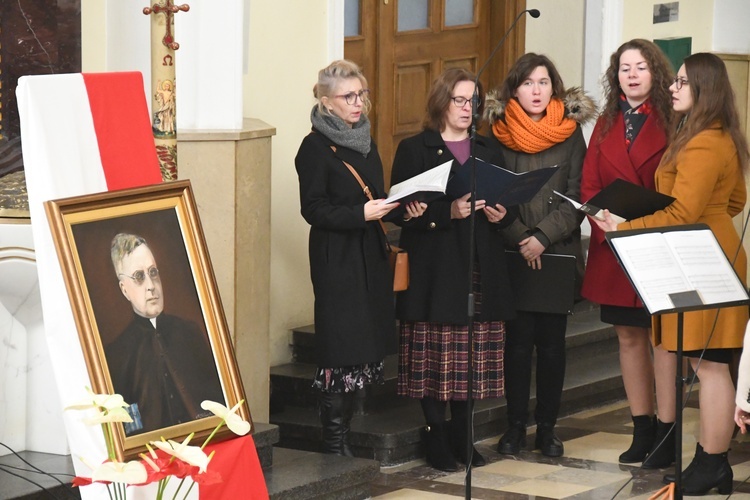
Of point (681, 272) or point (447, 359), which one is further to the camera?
point (447, 359)

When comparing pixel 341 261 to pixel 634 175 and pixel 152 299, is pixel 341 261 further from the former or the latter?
pixel 152 299

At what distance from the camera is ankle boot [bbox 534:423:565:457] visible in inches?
229

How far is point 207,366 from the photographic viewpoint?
3.61 metres

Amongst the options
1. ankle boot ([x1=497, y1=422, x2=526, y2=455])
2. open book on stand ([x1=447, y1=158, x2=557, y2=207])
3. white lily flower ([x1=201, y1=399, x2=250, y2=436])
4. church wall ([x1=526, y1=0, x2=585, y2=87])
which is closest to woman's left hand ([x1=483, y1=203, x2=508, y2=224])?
open book on stand ([x1=447, y1=158, x2=557, y2=207])

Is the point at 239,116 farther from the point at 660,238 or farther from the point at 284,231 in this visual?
the point at 660,238

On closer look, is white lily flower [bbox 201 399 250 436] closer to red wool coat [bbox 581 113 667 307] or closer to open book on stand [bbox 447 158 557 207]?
open book on stand [bbox 447 158 557 207]

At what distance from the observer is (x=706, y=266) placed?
445cm

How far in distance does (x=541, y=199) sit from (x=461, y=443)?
Answer: 109 cm

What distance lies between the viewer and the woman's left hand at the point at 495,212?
5414 millimetres

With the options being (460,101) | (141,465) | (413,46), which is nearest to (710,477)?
(460,101)

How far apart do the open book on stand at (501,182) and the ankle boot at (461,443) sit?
40.1 inches

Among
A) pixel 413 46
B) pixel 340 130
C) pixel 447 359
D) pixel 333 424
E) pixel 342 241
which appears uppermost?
pixel 413 46

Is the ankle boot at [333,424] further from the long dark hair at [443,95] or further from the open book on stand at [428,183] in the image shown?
the long dark hair at [443,95]

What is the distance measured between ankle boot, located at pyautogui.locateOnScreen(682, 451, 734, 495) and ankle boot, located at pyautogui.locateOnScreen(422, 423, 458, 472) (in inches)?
37.9
